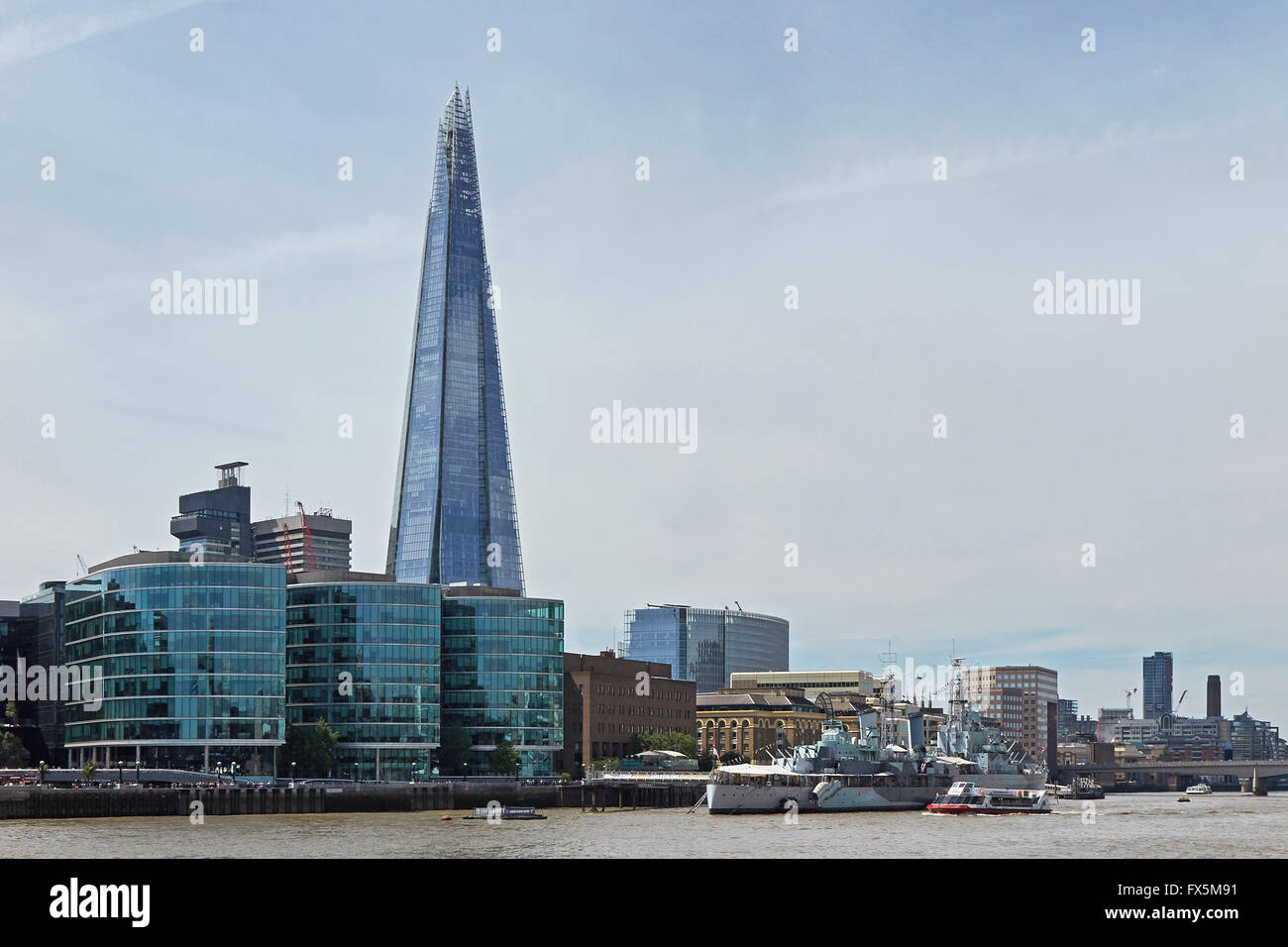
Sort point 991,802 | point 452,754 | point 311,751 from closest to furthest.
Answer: point 991,802, point 311,751, point 452,754

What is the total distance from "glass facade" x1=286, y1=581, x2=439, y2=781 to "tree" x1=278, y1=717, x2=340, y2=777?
6.46 meters

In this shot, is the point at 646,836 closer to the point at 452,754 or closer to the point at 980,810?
the point at 980,810

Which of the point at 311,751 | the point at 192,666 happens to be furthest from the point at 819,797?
the point at 192,666

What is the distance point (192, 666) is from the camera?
175 meters

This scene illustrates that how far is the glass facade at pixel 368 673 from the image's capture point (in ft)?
632

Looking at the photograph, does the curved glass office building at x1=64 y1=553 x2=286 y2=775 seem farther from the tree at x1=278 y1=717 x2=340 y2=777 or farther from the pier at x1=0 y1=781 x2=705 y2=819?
the pier at x1=0 y1=781 x2=705 y2=819

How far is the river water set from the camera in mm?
85125

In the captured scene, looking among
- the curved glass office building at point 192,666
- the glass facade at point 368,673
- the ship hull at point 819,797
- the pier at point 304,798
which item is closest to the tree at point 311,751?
the curved glass office building at point 192,666

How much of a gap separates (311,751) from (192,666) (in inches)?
708

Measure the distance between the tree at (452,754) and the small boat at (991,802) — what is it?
69.4 meters

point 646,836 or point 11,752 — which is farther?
point 11,752
